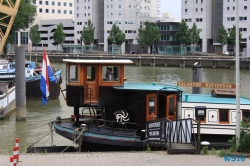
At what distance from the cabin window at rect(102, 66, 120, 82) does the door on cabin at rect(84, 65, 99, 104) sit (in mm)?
331

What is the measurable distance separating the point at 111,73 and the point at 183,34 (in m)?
92.8

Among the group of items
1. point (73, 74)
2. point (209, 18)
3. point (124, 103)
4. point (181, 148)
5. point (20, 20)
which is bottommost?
point (181, 148)

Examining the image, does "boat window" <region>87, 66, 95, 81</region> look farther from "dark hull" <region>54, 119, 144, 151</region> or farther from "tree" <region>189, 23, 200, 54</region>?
"tree" <region>189, 23, 200, 54</region>

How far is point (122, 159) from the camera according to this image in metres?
14.4

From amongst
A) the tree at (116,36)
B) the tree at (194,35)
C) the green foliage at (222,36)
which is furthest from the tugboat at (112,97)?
the tree at (116,36)

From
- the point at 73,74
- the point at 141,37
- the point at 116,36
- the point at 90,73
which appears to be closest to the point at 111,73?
the point at 90,73

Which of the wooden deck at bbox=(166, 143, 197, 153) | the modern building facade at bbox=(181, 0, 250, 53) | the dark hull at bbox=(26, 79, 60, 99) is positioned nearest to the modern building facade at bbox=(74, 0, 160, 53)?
the modern building facade at bbox=(181, 0, 250, 53)

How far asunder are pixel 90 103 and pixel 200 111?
13.2 feet

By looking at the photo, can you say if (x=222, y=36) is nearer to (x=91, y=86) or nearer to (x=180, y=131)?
(x=91, y=86)

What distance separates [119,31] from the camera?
120m

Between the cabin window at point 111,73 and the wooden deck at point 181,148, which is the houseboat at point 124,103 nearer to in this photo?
the cabin window at point 111,73

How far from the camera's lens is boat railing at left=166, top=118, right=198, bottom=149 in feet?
53.5

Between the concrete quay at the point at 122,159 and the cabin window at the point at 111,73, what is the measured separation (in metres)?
4.18

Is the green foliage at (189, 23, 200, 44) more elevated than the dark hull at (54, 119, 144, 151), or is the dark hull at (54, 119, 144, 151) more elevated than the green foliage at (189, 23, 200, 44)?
the green foliage at (189, 23, 200, 44)
